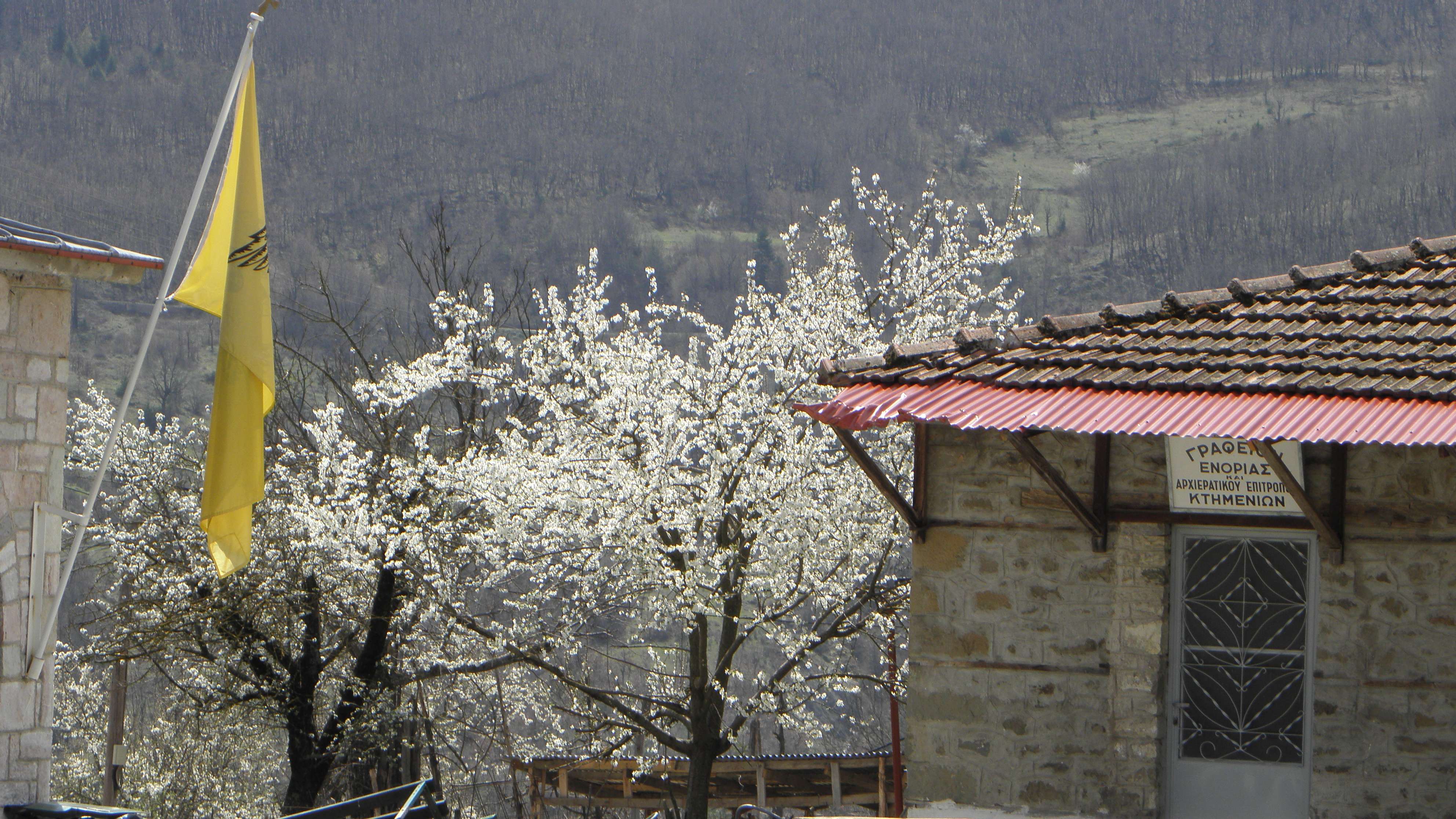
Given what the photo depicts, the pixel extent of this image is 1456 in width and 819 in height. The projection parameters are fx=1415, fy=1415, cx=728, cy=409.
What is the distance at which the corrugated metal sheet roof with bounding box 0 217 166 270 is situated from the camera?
7.27 metres

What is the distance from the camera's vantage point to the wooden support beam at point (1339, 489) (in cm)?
688

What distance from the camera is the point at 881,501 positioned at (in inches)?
516

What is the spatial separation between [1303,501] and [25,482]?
6.52m

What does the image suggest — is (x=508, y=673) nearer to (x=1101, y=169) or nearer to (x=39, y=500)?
(x=39, y=500)

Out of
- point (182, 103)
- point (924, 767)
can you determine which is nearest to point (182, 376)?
point (182, 103)

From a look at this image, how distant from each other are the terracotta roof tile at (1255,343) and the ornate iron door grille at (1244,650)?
0.94m

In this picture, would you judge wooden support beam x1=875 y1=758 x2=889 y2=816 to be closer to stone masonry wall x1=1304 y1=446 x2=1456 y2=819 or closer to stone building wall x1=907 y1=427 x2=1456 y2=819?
stone building wall x1=907 y1=427 x2=1456 y2=819

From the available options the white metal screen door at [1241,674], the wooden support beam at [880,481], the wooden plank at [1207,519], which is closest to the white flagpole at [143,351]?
the wooden support beam at [880,481]

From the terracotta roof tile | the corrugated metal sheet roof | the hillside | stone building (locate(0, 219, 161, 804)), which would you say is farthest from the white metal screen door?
the hillside

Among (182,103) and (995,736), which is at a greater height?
(182,103)

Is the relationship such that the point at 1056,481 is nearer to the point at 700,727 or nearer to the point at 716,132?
the point at 700,727

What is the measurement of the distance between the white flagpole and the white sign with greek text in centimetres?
506

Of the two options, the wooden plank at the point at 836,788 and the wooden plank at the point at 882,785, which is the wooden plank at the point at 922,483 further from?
the wooden plank at the point at 836,788

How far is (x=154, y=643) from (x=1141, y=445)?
12046 mm
